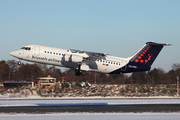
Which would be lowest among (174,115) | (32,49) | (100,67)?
(174,115)

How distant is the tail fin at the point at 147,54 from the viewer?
35.3m

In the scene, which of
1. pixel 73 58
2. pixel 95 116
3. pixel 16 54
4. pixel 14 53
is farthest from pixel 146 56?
pixel 95 116

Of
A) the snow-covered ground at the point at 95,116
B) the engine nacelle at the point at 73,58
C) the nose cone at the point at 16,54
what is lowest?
the snow-covered ground at the point at 95,116

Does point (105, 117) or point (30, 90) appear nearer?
point (105, 117)

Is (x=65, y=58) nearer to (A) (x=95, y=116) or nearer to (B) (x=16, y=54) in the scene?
(B) (x=16, y=54)

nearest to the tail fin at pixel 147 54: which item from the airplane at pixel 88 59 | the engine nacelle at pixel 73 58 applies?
the airplane at pixel 88 59

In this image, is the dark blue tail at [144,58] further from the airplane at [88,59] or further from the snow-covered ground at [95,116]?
the snow-covered ground at [95,116]

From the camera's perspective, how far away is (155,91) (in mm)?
34844

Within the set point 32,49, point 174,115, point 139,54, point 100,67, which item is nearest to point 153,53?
point 139,54

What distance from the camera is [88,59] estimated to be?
3372 cm

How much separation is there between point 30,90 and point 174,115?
2128 centimetres

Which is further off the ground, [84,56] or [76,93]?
[84,56]

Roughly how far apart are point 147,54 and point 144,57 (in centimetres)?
67

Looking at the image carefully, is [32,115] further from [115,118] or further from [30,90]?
[30,90]
